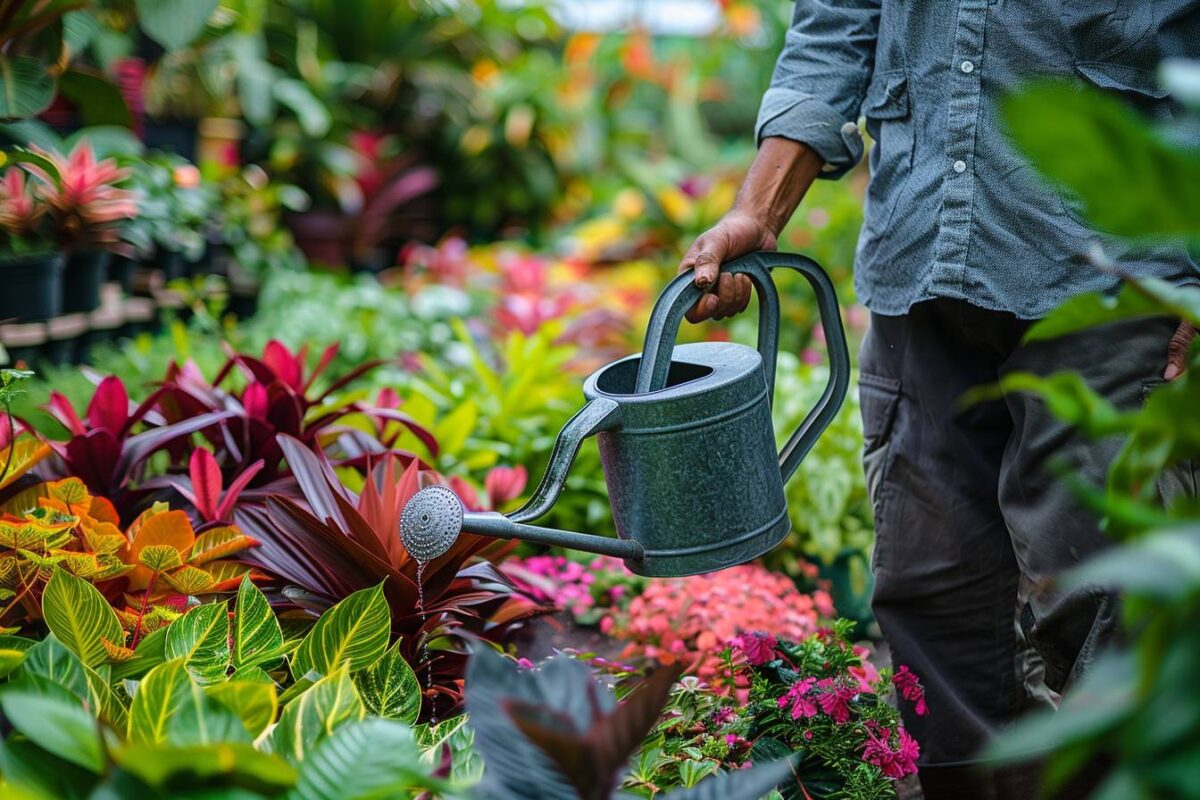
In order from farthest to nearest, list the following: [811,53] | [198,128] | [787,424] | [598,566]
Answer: [198,128]
[787,424]
[598,566]
[811,53]

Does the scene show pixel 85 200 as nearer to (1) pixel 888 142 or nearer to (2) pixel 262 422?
(2) pixel 262 422

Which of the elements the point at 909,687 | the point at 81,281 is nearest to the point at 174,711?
the point at 909,687

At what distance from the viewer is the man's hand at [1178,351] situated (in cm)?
149

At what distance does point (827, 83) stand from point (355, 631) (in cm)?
118

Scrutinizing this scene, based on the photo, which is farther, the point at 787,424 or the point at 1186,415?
the point at 787,424

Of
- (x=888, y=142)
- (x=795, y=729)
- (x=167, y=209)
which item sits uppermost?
(x=888, y=142)

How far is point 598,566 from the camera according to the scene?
266 centimetres

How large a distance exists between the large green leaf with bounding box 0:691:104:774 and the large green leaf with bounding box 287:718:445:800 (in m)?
0.18

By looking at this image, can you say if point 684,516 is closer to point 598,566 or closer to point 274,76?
point 598,566

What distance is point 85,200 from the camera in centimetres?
303

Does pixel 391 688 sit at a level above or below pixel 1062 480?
below

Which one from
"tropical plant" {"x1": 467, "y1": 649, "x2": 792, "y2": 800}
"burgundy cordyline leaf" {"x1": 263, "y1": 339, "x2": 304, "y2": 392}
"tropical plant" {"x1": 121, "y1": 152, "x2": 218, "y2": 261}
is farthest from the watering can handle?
"tropical plant" {"x1": 121, "y1": 152, "x2": 218, "y2": 261}

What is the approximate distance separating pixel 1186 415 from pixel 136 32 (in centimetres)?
473

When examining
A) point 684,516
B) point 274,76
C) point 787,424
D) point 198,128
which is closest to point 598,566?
point 787,424
